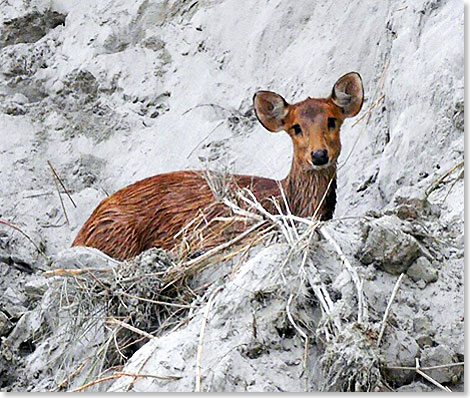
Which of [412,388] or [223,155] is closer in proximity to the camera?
[412,388]

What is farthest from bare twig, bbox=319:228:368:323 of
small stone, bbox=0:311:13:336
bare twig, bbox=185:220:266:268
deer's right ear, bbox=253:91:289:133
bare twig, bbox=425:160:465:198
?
small stone, bbox=0:311:13:336

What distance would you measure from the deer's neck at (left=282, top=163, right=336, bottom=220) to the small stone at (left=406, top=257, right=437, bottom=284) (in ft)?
3.64

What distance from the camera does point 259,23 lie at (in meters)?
6.98

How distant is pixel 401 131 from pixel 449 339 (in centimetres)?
157

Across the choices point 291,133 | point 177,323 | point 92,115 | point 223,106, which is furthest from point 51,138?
point 177,323

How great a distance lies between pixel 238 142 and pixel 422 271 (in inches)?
88.6

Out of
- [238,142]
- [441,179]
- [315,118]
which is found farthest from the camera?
[238,142]

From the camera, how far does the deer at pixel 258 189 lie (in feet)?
18.8

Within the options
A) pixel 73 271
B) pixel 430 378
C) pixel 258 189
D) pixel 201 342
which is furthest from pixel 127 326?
pixel 258 189

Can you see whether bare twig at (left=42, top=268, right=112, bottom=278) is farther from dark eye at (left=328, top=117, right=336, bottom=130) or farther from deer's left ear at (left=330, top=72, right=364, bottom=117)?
deer's left ear at (left=330, top=72, right=364, bottom=117)

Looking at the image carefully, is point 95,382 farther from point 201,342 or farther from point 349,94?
point 349,94

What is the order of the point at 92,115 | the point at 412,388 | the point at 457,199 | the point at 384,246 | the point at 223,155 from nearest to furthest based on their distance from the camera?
1. the point at 412,388
2. the point at 384,246
3. the point at 457,199
4. the point at 223,155
5. the point at 92,115

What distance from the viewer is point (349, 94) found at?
591 centimetres

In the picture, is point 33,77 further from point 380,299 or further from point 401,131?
point 380,299
